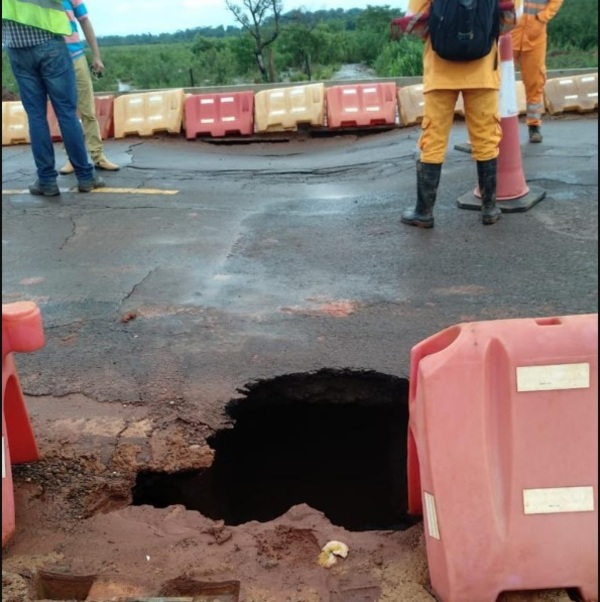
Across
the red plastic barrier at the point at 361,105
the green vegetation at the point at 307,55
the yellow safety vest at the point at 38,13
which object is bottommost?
the red plastic barrier at the point at 361,105

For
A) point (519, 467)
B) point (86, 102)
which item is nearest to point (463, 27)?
point (519, 467)

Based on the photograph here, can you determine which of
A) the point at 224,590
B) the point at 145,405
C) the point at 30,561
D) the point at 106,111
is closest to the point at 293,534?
the point at 224,590

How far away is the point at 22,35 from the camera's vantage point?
6172 millimetres

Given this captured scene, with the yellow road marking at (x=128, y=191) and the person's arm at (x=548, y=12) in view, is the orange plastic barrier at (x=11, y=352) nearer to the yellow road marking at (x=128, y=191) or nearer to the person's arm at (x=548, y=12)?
the yellow road marking at (x=128, y=191)

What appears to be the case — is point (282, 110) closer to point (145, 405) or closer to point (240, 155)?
point (240, 155)

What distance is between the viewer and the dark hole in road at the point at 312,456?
3395mm

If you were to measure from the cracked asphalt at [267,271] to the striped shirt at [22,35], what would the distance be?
1.45 m

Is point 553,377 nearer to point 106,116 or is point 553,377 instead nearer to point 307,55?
point 106,116

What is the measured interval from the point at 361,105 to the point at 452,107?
583 centimetres

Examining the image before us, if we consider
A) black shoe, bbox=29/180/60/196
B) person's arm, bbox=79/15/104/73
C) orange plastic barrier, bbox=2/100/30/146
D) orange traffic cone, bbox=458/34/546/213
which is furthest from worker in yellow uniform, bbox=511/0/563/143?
orange plastic barrier, bbox=2/100/30/146

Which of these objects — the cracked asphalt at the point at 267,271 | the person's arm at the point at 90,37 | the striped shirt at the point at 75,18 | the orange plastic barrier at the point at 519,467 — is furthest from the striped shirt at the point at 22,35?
the orange plastic barrier at the point at 519,467

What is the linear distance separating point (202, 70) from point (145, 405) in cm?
2379

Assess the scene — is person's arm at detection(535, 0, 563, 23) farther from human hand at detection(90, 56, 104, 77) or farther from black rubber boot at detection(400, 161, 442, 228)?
→ human hand at detection(90, 56, 104, 77)

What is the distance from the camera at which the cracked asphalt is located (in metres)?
3.56
